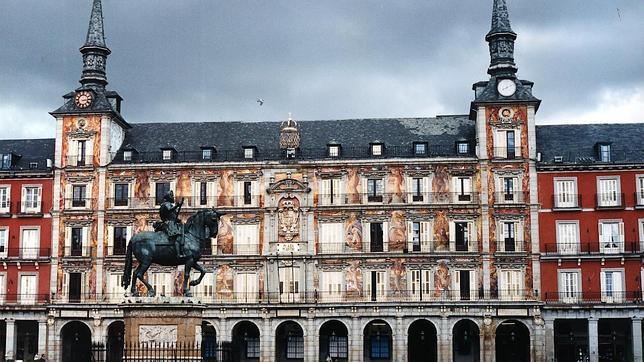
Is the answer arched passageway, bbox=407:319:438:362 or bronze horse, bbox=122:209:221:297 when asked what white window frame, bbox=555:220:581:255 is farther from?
bronze horse, bbox=122:209:221:297

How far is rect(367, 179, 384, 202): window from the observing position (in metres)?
72.4

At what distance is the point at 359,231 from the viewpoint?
71938mm

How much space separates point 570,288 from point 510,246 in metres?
5.38

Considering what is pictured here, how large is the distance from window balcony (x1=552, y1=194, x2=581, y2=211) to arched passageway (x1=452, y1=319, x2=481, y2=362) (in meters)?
10.9

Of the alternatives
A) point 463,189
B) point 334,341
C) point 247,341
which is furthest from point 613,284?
point 247,341

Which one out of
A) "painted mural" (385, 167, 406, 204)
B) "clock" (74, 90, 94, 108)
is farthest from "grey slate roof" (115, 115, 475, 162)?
"clock" (74, 90, 94, 108)

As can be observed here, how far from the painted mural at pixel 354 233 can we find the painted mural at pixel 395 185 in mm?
2929

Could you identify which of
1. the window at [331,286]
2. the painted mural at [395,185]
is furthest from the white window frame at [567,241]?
the window at [331,286]

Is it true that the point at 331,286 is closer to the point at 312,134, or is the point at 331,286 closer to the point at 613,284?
the point at 312,134

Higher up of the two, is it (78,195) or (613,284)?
(78,195)

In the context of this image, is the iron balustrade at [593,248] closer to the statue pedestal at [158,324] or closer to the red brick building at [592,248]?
the red brick building at [592,248]

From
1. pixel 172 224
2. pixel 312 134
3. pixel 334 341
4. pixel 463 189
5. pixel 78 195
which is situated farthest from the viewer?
pixel 312 134

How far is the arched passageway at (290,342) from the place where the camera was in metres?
73.4

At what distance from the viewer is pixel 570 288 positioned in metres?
69.9
